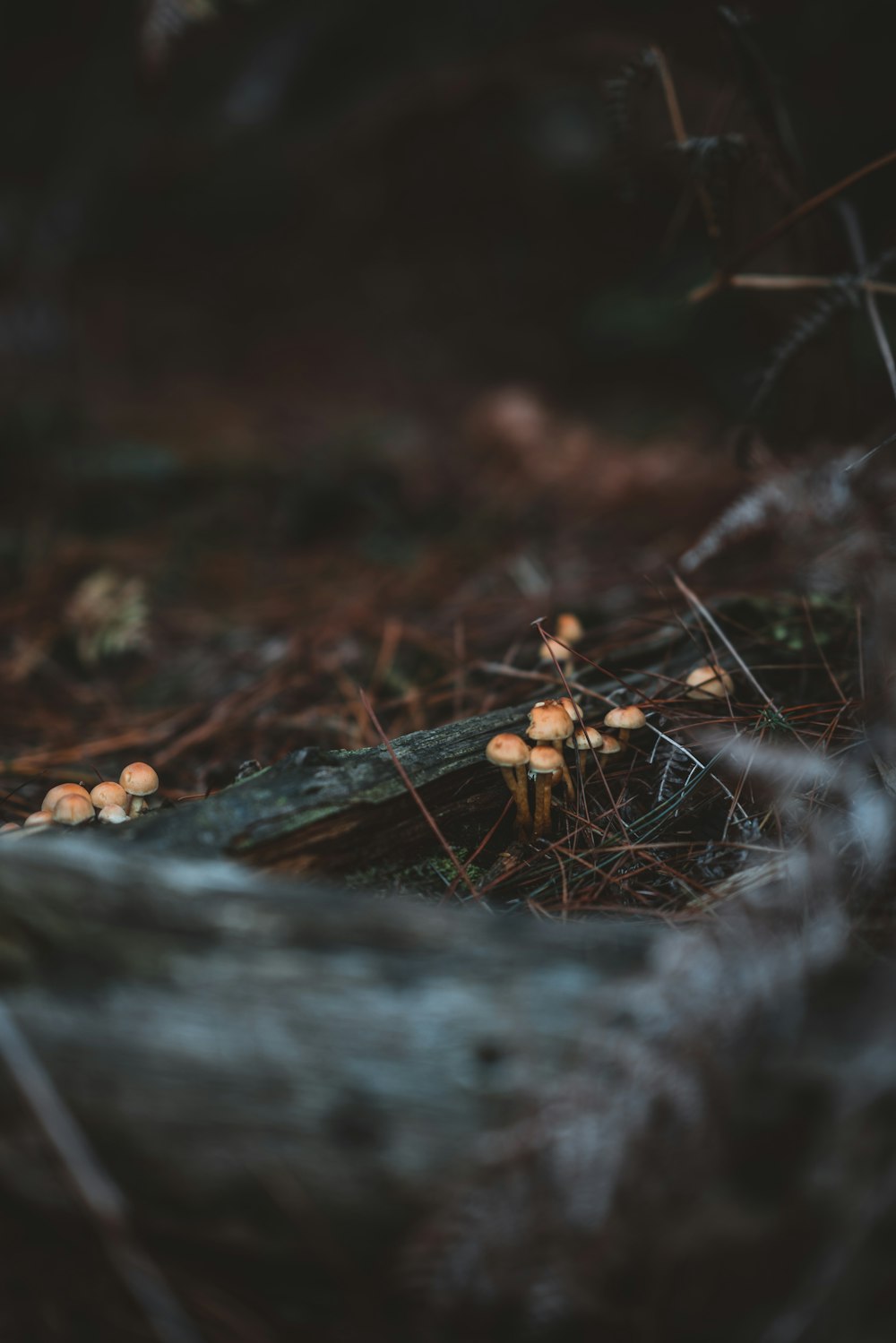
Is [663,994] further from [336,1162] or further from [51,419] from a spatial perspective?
[51,419]

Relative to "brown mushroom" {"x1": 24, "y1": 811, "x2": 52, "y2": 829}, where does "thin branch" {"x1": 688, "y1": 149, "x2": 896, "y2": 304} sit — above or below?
above

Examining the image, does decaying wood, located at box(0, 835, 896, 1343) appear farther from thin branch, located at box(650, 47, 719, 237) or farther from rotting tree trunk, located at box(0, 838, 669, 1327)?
thin branch, located at box(650, 47, 719, 237)

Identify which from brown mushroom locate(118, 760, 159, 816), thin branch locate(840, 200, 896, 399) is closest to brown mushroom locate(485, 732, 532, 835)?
brown mushroom locate(118, 760, 159, 816)

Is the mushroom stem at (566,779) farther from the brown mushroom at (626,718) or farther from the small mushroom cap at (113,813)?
the small mushroom cap at (113,813)

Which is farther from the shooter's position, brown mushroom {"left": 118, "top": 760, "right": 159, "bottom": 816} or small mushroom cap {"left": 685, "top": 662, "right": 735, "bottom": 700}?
small mushroom cap {"left": 685, "top": 662, "right": 735, "bottom": 700}

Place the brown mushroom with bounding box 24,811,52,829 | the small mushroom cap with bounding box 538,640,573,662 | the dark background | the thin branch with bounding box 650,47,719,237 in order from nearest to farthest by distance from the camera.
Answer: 1. the brown mushroom with bounding box 24,811,52,829
2. the thin branch with bounding box 650,47,719,237
3. the small mushroom cap with bounding box 538,640,573,662
4. the dark background

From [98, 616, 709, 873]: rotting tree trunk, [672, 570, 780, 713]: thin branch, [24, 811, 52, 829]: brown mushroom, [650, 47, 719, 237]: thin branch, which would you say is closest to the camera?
[98, 616, 709, 873]: rotting tree trunk

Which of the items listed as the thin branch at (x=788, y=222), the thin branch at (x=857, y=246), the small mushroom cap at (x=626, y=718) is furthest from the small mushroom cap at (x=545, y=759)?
the thin branch at (x=788, y=222)
